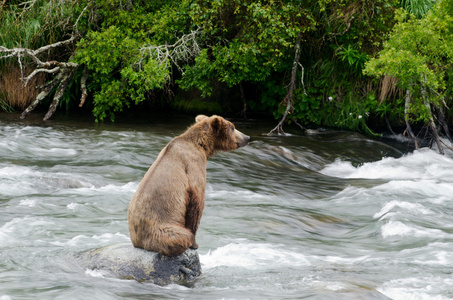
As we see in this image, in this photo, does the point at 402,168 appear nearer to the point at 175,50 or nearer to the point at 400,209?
the point at 400,209

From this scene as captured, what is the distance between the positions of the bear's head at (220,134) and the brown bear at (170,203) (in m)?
0.39

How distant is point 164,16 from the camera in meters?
13.7

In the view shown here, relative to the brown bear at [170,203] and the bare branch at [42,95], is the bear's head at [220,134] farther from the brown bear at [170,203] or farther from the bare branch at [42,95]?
the bare branch at [42,95]

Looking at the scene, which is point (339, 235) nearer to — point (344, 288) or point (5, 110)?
point (344, 288)

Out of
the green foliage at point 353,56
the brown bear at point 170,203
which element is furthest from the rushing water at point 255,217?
the green foliage at point 353,56

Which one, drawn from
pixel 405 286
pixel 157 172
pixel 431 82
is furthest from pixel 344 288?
pixel 431 82

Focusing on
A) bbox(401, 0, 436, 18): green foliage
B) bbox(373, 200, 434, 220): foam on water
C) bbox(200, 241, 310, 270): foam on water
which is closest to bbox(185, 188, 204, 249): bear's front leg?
bbox(200, 241, 310, 270): foam on water

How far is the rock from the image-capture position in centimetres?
473

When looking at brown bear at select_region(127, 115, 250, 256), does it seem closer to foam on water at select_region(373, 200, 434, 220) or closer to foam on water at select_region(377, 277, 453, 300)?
foam on water at select_region(377, 277, 453, 300)

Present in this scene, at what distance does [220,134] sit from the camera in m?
5.64

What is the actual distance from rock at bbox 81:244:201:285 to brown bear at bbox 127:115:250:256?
0.22ft

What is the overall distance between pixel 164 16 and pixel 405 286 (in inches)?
395

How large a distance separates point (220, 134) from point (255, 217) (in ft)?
6.83

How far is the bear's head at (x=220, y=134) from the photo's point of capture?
18.2 ft
